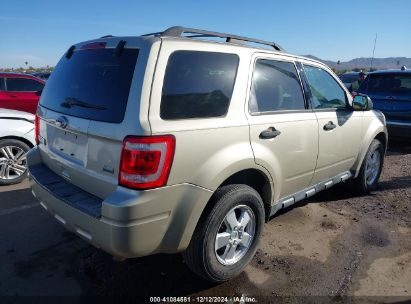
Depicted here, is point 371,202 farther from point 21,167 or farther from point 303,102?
point 21,167

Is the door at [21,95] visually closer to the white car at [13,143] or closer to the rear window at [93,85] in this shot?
the white car at [13,143]

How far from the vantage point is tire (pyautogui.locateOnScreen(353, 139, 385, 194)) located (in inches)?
198

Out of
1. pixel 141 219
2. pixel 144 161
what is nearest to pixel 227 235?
pixel 141 219

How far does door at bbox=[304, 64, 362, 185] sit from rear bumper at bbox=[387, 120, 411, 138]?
4.08 m

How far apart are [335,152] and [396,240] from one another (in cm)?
110

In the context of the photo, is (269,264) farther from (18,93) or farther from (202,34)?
(18,93)

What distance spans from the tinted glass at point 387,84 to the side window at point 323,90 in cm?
483

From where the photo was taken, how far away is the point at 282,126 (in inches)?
132

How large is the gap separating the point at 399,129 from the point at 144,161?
731 cm

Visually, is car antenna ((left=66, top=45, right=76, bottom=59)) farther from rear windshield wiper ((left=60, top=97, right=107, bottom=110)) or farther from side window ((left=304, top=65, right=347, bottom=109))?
side window ((left=304, top=65, right=347, bottom=109))

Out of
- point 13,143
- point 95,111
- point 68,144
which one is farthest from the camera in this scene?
point 13,143

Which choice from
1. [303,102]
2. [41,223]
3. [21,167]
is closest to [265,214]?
[303,102]

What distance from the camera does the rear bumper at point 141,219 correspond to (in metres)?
2.37

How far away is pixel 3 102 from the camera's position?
8609 mm
